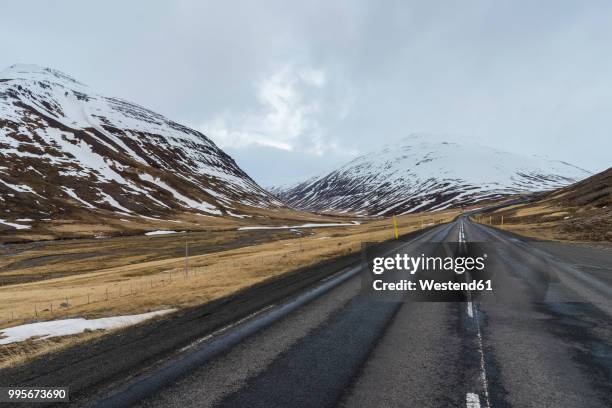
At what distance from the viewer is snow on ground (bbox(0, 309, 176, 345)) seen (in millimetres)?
9758

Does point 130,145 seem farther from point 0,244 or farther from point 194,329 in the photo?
point 194,329

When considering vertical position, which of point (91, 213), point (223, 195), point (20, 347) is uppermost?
point (223, 195)

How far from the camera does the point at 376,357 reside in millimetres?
7477

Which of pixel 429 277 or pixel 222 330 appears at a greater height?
pixel 429 277

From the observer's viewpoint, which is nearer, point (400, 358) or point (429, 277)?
point (400, 358)

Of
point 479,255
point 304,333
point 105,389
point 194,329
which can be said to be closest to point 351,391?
point 304,333

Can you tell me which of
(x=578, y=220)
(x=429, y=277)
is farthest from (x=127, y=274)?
(x=578, y=220)

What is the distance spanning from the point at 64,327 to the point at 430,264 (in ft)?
56.9

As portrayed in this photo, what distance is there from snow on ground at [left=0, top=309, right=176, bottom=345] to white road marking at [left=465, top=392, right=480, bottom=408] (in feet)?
29.7

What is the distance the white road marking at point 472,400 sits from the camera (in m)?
5.44

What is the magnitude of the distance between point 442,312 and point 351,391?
591 centimetres

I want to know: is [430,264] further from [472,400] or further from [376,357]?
[472,400]

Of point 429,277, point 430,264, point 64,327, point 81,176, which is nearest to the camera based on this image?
point 64,327

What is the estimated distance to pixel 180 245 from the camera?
72938 millimetres
